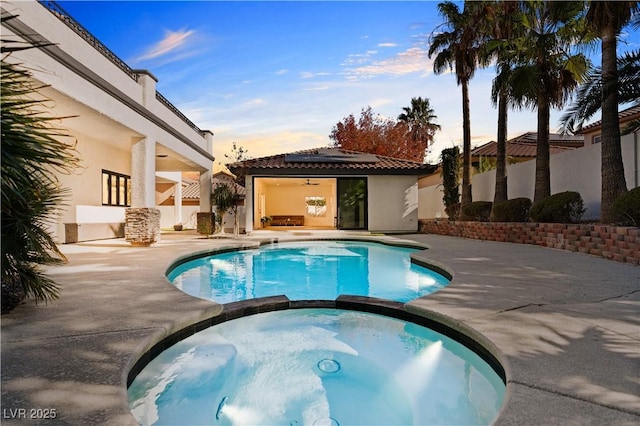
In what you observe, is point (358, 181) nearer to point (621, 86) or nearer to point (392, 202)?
point (392, 202)

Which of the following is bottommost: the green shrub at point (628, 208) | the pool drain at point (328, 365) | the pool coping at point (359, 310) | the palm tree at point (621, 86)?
the pool drain at point (328, 365)

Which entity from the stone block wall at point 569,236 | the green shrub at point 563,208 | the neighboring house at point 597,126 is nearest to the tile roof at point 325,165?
the stone block wall at point 569,236

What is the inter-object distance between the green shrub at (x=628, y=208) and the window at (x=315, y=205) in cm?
1995

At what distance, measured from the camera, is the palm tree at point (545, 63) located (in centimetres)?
1054

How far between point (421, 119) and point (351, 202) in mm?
24758

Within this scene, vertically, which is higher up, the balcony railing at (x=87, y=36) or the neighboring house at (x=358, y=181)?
the balcony railing at (x=87, y=36)

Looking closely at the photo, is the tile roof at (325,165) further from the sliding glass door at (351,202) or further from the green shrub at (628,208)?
the green shrub at (628,208)

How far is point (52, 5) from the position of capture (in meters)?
7.81

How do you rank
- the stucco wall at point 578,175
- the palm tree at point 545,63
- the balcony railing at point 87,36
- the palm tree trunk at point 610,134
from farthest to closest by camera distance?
the palm tree at point 545,63 → the stucco wall at point 578,175 → the palm tree trunk at point 610,134 → the balcony railing at point 87,36

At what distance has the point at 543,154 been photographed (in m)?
11.1

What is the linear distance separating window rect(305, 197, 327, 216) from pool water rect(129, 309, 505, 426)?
72.7ft

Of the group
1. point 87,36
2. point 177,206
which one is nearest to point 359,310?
point 87,36

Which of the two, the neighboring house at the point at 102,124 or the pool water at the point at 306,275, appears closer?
the pool water at the point at 306,275

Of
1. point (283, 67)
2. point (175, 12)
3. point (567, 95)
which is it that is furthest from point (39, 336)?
point (283, 67)
